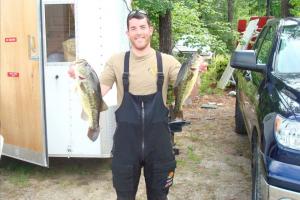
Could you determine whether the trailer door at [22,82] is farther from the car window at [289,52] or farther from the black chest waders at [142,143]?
the car window at [289,52]

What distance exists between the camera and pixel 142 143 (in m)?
3.53

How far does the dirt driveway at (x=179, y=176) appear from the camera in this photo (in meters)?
5.55

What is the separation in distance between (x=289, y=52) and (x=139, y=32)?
82.6 inches

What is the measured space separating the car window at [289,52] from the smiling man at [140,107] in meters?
1.57

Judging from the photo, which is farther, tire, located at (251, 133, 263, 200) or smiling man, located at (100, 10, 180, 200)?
tire, located at (251, 133, 263, 200)

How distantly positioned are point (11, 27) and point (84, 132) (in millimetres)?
1539

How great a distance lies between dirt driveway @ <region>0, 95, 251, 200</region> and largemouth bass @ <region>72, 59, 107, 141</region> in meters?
2.23

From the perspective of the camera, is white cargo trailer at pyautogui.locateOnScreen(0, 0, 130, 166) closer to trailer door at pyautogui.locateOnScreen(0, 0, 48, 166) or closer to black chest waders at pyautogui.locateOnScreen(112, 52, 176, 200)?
trailer door at pyautogui.locateOnScreen(0, 0, 48, 166)

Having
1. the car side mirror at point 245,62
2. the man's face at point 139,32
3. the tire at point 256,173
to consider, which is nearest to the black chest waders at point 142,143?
the man's face at point 139,32

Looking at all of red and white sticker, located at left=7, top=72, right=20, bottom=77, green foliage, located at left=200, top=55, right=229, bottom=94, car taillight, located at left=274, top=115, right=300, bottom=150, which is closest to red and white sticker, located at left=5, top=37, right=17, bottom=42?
red and white sticker, located at left=7, top=72, right=20, bottom=77

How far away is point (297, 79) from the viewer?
425cm

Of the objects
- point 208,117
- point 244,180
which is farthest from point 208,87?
point 244,180

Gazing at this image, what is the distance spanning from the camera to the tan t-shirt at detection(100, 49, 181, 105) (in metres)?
3.47

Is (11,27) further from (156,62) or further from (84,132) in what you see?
(156,62)
